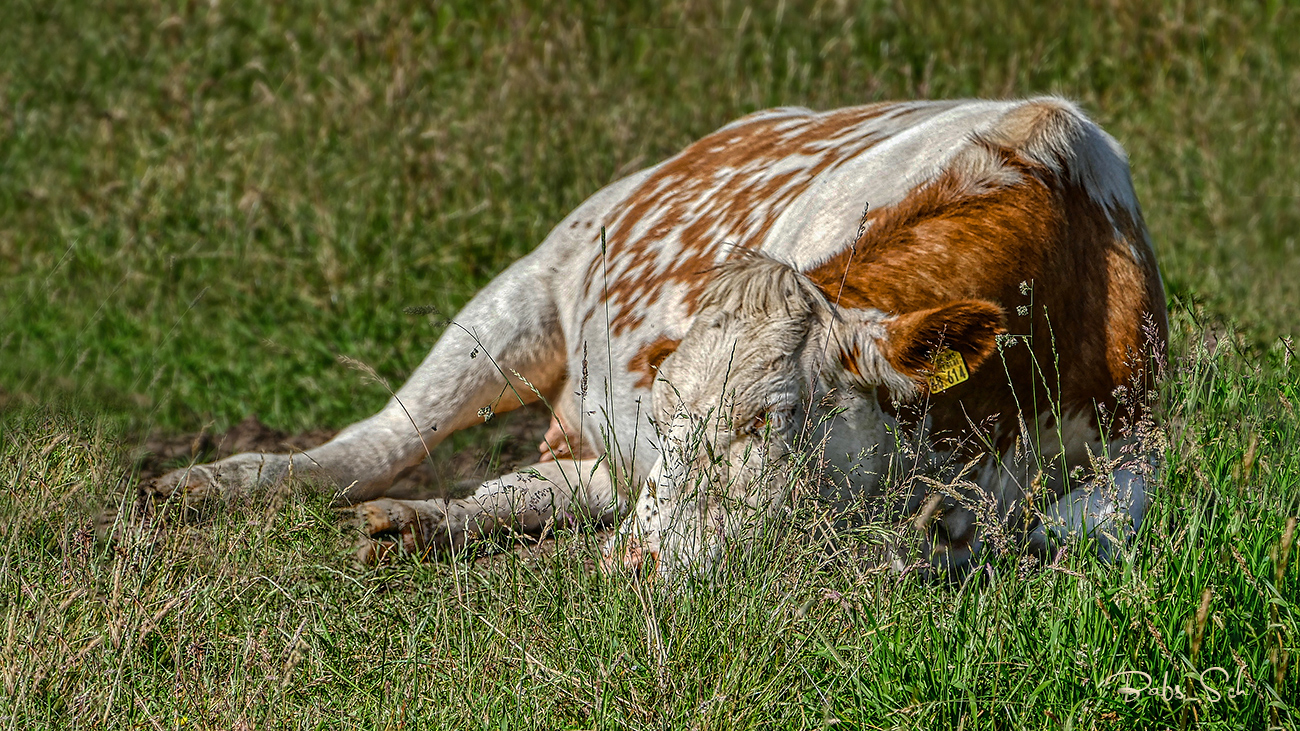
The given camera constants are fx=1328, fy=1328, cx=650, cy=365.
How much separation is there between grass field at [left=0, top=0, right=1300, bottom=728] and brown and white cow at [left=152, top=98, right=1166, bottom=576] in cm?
21

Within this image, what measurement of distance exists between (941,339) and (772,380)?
40cm

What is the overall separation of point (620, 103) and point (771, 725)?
6030 millimetres

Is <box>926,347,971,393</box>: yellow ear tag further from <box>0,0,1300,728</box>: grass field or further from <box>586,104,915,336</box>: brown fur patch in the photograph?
<box>586,104,915,336</box>: brown fur patch

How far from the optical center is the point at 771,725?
238 cm

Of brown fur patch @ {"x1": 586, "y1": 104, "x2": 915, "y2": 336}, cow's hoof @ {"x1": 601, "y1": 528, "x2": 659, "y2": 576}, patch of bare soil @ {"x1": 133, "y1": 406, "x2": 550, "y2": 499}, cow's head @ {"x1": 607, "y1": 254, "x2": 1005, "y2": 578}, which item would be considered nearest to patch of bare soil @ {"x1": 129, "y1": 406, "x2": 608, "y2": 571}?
patch of bare soil @ {"x1": 133, "y1": 406, "x2": 550, "y2": 499}

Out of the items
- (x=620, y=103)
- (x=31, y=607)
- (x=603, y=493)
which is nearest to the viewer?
(x=31, y=607)

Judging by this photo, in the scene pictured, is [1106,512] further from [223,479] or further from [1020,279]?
[223,479]

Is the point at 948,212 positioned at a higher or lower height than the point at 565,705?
higher

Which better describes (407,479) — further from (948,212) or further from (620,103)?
(620,103)

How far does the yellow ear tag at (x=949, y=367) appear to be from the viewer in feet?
9.93

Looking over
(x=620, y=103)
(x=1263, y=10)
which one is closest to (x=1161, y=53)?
(x=1263, y=10)

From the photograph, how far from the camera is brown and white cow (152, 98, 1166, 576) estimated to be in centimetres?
291

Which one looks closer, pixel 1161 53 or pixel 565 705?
pixel 565 705

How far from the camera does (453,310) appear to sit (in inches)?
256
